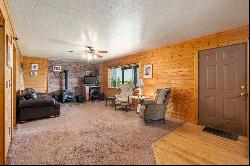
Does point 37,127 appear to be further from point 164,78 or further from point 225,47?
point 225,47

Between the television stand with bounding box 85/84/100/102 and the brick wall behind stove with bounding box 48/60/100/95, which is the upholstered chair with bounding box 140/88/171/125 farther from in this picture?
the brick wall behind stove with bounding box 48/60/100/95

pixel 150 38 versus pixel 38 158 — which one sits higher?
pixel 150 38

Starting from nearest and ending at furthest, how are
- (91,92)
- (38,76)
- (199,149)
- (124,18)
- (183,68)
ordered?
1. (199,149)
2. (124,18)
3. (183,68)
4. (38,76)
5. (91,92)

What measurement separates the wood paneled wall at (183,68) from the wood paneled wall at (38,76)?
16.2 feet

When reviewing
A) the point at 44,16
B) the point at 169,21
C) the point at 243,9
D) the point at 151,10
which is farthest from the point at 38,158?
the point at 243,9

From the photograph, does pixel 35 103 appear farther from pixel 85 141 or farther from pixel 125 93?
pixel 125 93

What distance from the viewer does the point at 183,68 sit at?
4359 mm

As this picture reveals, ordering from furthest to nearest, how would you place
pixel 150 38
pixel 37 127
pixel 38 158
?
pixel 150 38 → pixel 37 127 → pixel 38 158

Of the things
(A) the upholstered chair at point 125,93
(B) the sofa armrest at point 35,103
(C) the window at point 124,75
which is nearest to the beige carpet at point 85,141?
(B) the sofa armrest at point 35,103

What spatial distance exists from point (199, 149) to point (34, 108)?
4108 millimetres

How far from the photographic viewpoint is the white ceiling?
7.77 feet

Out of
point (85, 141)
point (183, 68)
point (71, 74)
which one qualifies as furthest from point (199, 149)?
point (71, 74)

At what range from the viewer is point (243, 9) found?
8.31 ft

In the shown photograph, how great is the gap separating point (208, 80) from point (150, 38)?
174 centimetres
